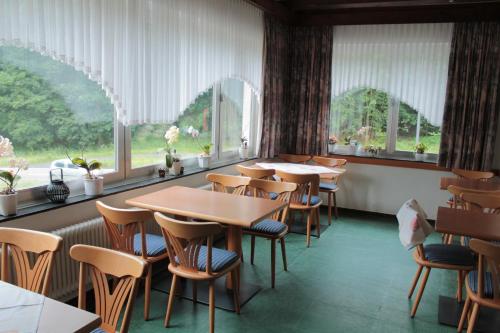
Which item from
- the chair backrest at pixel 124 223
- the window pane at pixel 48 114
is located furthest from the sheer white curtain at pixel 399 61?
the chair backrest at pixel 124 223

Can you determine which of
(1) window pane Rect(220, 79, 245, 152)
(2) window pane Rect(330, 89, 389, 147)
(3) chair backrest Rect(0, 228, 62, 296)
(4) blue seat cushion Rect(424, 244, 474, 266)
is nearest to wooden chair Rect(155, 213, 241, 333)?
(3) chair backrest Rect(0, 228, 62, 296)

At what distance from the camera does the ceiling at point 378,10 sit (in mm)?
4840

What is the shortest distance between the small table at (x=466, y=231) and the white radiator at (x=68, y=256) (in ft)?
7.53

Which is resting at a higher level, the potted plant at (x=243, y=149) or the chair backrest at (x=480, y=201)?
the potted plant at (x=243, y=149)

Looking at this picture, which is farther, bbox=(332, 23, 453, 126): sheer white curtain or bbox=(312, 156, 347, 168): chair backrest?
bbox=(312, 156, 347, 168): chair backrest

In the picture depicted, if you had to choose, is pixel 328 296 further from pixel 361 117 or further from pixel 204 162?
pixel 361 117

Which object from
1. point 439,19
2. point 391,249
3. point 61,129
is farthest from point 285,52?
point 61,129

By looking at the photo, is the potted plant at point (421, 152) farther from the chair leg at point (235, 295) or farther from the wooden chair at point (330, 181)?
the chair leg at point (235, 295)

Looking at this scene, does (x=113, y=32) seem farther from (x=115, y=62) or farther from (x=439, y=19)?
(x=439, y=19)

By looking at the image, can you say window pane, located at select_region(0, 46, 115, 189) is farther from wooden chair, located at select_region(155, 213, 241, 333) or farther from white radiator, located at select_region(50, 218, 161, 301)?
wooden chair, located at select_region(155, 213, 241, 333)

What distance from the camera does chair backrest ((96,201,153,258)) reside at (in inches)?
100

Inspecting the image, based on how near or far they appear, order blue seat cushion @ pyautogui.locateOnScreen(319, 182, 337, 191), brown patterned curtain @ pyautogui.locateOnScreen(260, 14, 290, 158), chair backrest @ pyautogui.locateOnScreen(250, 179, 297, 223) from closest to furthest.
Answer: chair backrest @ pyautogui.locateOnScreen(250, 179, 297, 223)
blue seat cushion @ pyautogui.locateOnScreen(319, 182, 337, 191)
brown patterned curtain @ pyautogui.locateOnScreen(260, 14, 290, 158)

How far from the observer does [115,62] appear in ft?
10.2

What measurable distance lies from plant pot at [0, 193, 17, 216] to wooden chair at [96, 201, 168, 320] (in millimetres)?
475
